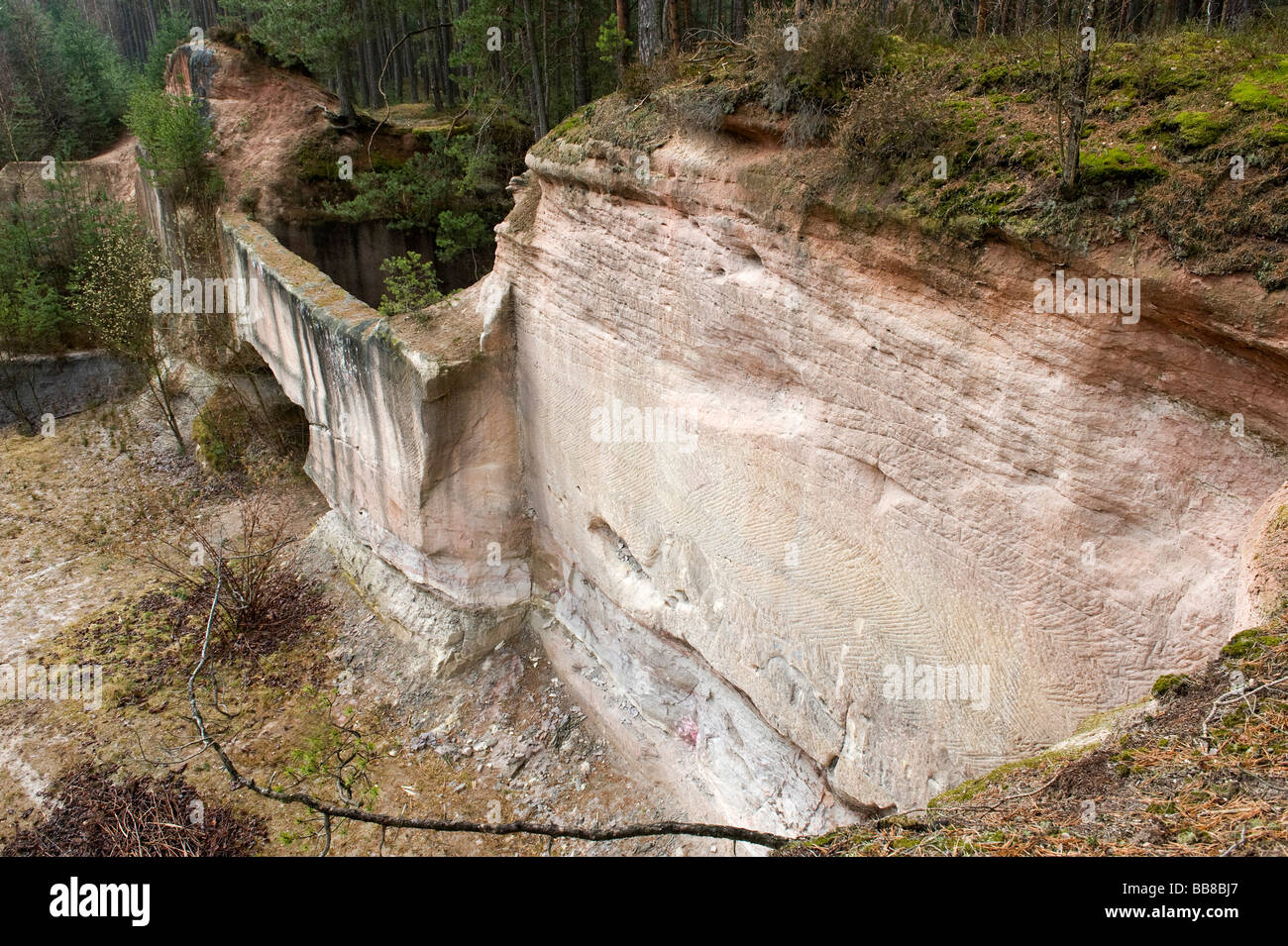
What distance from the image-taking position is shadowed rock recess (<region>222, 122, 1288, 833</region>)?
3.80 meters

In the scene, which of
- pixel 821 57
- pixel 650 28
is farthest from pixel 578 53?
pixel 821 57

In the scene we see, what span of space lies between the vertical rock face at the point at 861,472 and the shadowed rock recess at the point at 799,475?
0.02m

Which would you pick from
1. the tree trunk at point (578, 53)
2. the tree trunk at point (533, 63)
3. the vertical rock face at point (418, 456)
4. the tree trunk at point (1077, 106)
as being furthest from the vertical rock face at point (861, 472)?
the tree trunk at point (578, 53)

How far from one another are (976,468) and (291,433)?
→ 11527mm

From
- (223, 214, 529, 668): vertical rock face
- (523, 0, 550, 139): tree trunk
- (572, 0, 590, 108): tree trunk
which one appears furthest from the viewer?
(572, 0, 590, 108): tree trunk

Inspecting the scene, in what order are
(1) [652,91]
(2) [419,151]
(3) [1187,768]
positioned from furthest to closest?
1. (2) [419,151]
2. (1) [652,91]
3. (3) [1187,768]

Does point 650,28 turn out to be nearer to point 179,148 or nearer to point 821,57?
point 821,57

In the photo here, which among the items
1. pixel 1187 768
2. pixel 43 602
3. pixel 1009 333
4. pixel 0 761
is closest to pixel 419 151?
pixel 43 602

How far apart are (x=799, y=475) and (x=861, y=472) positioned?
47 cm

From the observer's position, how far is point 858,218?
4574 mm

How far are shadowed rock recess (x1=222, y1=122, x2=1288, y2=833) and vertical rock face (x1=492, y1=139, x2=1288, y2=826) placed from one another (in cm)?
2

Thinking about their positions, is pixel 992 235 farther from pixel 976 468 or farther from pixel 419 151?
pixel 419 151

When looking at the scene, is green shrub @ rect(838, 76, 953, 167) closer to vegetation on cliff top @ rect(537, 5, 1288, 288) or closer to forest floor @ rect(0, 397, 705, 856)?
vegetation on cliff top @ rect(537, 5, 1288, 288)

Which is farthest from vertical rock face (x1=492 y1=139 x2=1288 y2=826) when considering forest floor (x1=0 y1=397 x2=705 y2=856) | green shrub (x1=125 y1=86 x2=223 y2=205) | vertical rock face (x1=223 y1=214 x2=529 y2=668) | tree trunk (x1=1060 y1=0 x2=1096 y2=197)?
green shrub (x1=125 y1=86 x2=223 y2=205)
